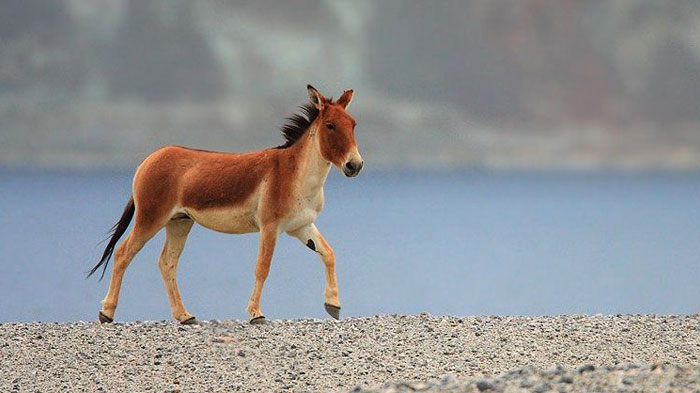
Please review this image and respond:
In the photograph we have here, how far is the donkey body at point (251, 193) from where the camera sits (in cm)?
937

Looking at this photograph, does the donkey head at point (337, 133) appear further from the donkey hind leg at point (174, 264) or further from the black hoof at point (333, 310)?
the donkey hind leg at point (174, 264)

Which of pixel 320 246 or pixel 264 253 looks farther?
pixel 320 246

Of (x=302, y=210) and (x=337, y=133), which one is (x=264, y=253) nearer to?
(x=302, y=210)

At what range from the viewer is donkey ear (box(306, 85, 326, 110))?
9.35m

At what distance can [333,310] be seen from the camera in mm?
9891

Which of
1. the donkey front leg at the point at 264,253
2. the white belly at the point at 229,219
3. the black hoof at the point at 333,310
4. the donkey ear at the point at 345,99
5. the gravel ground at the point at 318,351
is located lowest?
the gravel ground at the point at 318,351

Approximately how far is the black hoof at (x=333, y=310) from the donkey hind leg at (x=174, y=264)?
48.7 inches

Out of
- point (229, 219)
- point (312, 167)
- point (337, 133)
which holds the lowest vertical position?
point (229, 219)

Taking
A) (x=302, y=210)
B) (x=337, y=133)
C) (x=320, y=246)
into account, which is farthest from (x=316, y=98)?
(x=320, y=246)

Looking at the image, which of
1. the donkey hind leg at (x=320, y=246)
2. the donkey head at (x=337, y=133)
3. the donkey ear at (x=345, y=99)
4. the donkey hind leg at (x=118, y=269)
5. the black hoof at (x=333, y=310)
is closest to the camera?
the donkey head at (x=337, y=133)

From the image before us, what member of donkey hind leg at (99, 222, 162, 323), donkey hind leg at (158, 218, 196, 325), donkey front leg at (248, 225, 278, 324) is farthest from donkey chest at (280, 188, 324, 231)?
donkey hind leg at (99, 222, 162, 323)

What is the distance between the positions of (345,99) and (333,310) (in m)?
1.91

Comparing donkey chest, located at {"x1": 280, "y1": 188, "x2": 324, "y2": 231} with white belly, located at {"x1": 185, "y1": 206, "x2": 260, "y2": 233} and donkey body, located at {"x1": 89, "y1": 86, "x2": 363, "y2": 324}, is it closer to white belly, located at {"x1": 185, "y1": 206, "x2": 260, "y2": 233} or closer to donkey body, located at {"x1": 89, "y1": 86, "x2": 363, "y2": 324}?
donkey body, located at {"x1": 89, "y1": 86, "x2": 363, "y2": 324}

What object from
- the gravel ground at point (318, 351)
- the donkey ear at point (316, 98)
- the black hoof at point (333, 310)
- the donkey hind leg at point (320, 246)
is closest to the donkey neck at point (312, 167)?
the donkey ear at point (316, 98)
